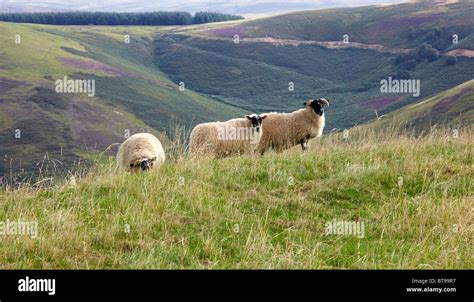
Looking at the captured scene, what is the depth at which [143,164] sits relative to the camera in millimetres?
14336

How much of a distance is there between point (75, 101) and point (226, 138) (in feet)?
307

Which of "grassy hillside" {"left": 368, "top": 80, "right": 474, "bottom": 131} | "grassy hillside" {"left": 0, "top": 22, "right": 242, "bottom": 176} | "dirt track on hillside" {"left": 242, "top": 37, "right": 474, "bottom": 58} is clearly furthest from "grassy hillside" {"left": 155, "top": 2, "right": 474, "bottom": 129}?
"grassy hillside" {"left": 368, "top": 80, "right": 474, "bottom": 131}

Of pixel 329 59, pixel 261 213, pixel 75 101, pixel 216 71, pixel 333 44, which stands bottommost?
pixel 75 101

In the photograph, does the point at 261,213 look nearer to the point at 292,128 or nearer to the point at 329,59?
the point at 292,128

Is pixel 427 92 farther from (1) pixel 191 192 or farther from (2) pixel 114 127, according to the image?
(1) pixel 191 192

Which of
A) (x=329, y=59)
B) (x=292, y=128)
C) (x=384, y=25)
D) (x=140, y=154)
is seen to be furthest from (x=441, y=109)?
(x=384, y=25)

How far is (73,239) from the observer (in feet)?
24.5

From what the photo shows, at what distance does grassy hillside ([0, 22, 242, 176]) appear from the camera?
85188 millimetres

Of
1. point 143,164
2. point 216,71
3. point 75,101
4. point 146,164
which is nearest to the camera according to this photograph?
point 146,164

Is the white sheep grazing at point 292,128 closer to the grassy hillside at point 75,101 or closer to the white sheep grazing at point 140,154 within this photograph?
the white sheep grazing at point 140,154

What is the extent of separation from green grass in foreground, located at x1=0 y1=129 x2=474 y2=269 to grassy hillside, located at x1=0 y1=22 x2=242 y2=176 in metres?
56.6

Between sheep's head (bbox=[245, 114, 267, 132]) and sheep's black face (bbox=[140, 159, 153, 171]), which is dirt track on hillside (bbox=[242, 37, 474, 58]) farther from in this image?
sheep's black face (bbox=[140, 159, 153, 171])
